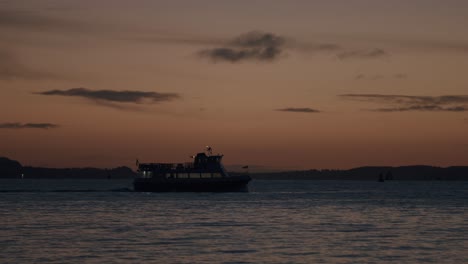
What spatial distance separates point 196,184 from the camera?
138 metres

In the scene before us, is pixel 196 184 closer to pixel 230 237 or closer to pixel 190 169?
pixel 190 169

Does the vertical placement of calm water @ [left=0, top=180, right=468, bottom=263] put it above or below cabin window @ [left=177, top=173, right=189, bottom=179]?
below

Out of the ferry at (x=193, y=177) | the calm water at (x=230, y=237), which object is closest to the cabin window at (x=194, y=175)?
the ferry at (x=193, y=177)

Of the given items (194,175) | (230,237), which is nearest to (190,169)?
(194,175)

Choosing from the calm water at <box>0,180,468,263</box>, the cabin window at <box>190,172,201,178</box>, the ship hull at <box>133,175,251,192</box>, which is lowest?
the calm water at <box>0,180,468,263</box>

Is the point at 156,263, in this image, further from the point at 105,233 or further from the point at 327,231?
the point at 327,231

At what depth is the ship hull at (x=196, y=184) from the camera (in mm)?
137125

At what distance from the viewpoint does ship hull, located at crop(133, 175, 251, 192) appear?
13712cm

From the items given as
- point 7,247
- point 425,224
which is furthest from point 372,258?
point 425,224

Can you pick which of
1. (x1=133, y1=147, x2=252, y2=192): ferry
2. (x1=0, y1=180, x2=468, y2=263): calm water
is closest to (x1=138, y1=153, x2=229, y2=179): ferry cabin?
(x1=133, y1=147, x2=252, y2=192): ferry

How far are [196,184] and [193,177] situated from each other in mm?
1482

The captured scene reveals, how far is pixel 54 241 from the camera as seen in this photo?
53.7m

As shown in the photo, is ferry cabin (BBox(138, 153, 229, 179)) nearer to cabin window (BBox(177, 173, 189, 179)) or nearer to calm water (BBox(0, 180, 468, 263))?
cabin window (BBox(177, 173, 189, 179))

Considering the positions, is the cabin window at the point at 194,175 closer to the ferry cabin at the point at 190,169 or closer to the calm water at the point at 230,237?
the ferry cabin at the point at 190,169
